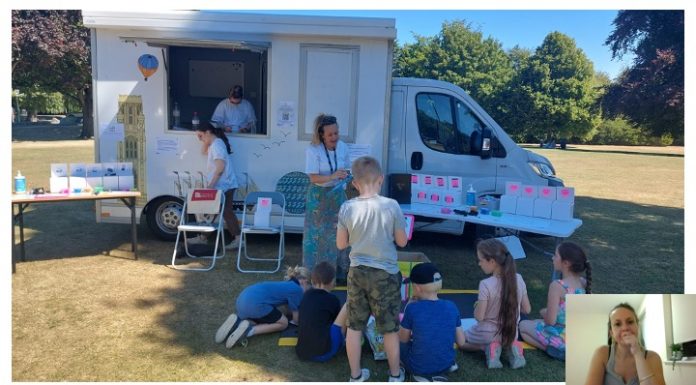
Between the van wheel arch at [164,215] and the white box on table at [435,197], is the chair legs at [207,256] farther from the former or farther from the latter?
the white box on table at [435,197]

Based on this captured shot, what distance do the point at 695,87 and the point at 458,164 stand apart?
8.76 feet

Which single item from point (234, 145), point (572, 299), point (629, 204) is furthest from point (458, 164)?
point (629, 204)

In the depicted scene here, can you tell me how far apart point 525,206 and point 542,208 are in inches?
6.4

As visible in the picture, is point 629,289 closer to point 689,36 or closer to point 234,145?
point 689,36

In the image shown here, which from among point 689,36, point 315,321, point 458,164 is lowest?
point 315,321

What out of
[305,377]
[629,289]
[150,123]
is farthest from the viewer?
[150,123]

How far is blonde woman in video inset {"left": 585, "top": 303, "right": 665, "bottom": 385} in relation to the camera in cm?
221

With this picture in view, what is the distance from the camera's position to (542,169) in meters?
6.68

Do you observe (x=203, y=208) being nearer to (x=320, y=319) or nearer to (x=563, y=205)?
(x=320, y=319)

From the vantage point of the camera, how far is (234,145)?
6.30 meters

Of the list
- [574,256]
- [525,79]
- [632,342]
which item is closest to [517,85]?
[525,79]

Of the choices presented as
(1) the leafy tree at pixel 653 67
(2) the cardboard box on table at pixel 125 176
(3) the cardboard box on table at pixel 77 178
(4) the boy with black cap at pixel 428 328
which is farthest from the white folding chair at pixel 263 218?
(1) the leafy tree at pixel 653 67

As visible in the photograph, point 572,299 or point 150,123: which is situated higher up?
point 150,123

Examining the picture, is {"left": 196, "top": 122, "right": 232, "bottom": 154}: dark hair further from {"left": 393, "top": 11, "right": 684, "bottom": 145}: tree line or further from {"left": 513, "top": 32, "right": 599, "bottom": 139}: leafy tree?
{"left": 513, "top": 32, "right": 599, "bottom": 139}: leafy tree
